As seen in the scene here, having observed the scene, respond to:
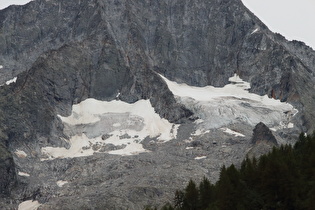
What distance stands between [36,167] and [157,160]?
117 ft

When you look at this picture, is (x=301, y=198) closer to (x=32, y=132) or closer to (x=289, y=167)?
(x=289, y=167)

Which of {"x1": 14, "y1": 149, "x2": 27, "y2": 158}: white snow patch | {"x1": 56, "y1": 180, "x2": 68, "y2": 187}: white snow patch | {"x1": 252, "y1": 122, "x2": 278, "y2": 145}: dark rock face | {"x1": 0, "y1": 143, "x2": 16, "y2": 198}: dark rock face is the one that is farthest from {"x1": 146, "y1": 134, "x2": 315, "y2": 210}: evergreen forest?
{"x1": 14, "y1": 149, "x2": 27, "y2": 158}: white snow patch

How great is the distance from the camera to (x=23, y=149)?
622ft

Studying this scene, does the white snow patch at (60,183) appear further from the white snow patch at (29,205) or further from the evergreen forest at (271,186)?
the evergreen forest at (271,186)

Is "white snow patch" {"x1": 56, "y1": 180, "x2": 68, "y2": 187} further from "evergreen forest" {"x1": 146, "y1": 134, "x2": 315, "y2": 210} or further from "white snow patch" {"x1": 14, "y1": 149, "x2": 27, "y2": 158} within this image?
"evergreen forest" {"x1": 146, "y1": 134, "x2": 315, "y2": 210}

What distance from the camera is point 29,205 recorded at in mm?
152750

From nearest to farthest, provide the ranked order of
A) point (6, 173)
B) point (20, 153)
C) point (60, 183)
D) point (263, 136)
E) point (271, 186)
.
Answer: point (271, 186)
point (60, 183)
point (6, 173)
point (263, 136)
point (20, 153)

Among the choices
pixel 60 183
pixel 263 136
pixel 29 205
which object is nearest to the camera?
pixel 29 205

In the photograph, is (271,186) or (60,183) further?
(60,183)

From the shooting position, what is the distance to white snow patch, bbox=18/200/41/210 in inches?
5901

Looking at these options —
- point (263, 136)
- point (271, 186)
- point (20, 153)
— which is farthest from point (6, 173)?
point (271, 186)

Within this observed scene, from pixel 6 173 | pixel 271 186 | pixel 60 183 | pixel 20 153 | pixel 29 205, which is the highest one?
pixel 271 186

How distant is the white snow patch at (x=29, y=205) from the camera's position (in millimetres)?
149887

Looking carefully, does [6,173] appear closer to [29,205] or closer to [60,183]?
[60,183]
